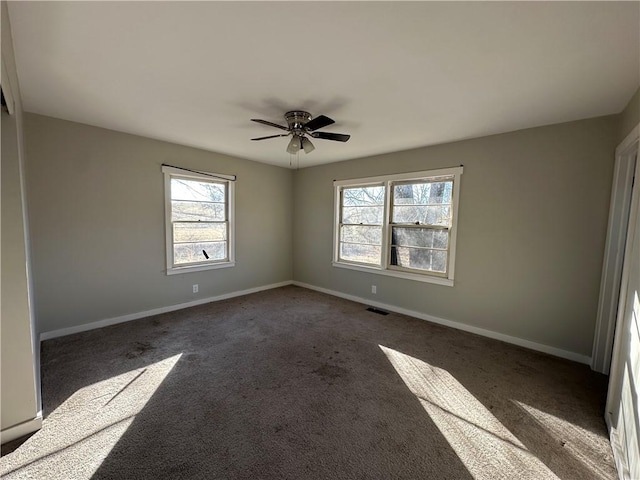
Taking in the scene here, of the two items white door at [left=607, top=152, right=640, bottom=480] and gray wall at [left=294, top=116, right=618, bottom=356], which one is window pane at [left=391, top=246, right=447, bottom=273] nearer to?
gray wall at [left=294, top=116, right=618, bottom=356]

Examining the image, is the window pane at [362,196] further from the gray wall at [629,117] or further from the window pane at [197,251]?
the gray wall at [629,117]

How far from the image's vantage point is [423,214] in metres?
3.97

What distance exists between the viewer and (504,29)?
1.52 meters

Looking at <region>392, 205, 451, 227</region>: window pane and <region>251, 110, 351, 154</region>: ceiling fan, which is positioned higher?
<region>251, 110, 351, 154</region>: ceiling fan

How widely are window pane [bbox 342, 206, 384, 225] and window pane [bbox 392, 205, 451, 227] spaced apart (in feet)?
1.00

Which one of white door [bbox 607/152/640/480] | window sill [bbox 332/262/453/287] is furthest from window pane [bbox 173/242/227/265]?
white door [bbox 607/152/640/480]

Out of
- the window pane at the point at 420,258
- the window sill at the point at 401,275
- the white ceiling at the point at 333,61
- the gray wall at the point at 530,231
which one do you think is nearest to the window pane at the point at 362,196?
the gray wall at the point at 530,231

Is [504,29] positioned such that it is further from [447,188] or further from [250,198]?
[250,198]

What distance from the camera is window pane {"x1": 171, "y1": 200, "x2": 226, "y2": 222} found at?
13.3 ft

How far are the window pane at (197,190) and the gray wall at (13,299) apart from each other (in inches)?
90.2

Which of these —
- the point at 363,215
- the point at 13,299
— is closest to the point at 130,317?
the point at 13,299

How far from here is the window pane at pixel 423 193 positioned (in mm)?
3740

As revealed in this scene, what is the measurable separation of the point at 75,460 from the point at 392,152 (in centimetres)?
447

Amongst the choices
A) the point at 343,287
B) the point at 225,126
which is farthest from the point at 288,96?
the point at 343,287
